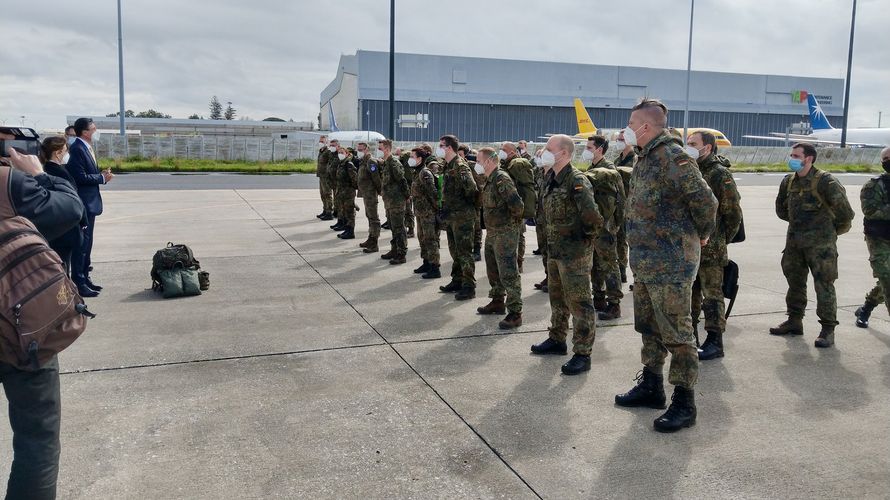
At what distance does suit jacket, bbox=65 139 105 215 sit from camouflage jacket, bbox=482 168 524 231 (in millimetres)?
4522

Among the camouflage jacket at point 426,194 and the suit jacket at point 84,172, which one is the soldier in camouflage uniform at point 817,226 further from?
the suit jacket at point 84,172

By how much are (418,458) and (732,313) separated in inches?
191

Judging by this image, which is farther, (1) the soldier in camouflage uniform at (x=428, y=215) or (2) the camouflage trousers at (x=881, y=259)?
(1) the soldier in camouflage uniform at (x=428, y=215)

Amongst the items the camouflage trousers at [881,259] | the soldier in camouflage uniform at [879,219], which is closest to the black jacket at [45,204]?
the soldier in camouflage uniform at [879,219]

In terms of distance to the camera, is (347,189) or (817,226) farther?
(347,189)

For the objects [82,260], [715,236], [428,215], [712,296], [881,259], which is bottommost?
[82,260]

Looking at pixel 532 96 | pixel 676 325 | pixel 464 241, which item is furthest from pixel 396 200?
pixel 532 96

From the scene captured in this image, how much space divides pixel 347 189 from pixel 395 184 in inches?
95.7

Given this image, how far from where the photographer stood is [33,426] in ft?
9.00

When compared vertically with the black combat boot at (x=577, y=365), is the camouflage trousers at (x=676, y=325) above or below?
above

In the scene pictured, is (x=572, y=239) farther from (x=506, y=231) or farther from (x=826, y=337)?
(x=826, y=337)

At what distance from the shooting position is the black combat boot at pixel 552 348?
19.4ft

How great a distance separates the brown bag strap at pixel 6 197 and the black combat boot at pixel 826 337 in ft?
20.4

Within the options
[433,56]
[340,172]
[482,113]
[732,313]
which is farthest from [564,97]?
[732,313]
